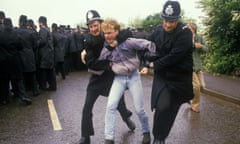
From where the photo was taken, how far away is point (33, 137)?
21.7 feet

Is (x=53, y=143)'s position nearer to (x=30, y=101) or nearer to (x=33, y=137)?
(x=33, y=137)

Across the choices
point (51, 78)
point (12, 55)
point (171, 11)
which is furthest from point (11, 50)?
point (171, 11)

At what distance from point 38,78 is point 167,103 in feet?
22.9

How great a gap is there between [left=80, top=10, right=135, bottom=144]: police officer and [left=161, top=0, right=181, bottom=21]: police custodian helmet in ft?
2.45

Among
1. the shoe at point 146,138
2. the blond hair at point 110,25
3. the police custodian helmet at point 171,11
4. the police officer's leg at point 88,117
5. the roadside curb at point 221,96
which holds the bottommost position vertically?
the roadside curb at point 221,96

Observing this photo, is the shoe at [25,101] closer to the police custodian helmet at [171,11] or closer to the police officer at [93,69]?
the police officer at [93,69]

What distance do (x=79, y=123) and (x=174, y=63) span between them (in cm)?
288

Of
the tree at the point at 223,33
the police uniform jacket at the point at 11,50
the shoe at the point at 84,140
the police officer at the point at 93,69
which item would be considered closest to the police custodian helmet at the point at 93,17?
the police officer at the point at 93,69

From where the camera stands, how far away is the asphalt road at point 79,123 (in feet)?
21.4

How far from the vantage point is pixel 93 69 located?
5.84 metres

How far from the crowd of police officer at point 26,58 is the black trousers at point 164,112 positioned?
15.0 feet

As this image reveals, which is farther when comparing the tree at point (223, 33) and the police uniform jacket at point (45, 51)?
the tree at point (223, 33)

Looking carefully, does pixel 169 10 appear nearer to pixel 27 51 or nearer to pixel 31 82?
pixel 27 51

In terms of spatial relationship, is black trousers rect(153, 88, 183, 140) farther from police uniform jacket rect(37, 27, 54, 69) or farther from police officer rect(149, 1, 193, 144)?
police uniform jacket rect(37, 27, 54, 69)
